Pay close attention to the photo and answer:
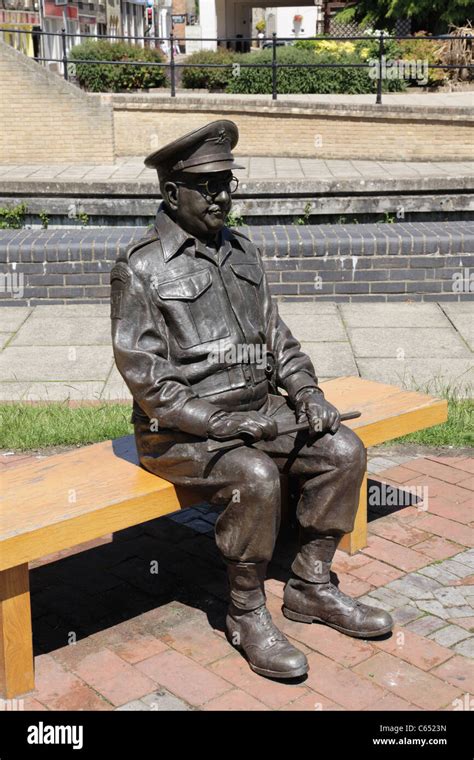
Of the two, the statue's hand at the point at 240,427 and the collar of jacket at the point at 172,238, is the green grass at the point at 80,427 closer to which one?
the collar of jacket at the point at 172,238

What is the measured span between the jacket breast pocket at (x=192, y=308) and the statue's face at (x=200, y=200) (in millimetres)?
180

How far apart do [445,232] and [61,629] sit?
18.7 ft

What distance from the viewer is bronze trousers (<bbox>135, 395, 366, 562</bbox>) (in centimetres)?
341

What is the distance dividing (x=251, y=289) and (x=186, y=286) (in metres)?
0.32

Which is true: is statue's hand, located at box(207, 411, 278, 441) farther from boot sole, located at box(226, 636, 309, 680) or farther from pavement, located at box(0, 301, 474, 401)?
pavement, located at box(0, 301, 474, 401)

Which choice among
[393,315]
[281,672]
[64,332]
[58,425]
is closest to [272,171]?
[393,315]

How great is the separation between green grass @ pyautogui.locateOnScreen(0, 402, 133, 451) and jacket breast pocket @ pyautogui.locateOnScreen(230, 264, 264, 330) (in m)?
1.79

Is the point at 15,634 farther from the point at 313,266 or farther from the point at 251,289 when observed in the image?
the point at 313,266

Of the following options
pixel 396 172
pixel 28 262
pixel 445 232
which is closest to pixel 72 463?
pixel 28 262

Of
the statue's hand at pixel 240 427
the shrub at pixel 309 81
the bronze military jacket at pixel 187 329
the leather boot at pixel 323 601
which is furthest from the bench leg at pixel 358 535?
the shrub at pixel 309 81

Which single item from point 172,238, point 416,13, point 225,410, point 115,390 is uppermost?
point 416,13

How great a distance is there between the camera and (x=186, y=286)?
12.2ft

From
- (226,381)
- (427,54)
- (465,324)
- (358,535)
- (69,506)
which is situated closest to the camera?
(69,506)
